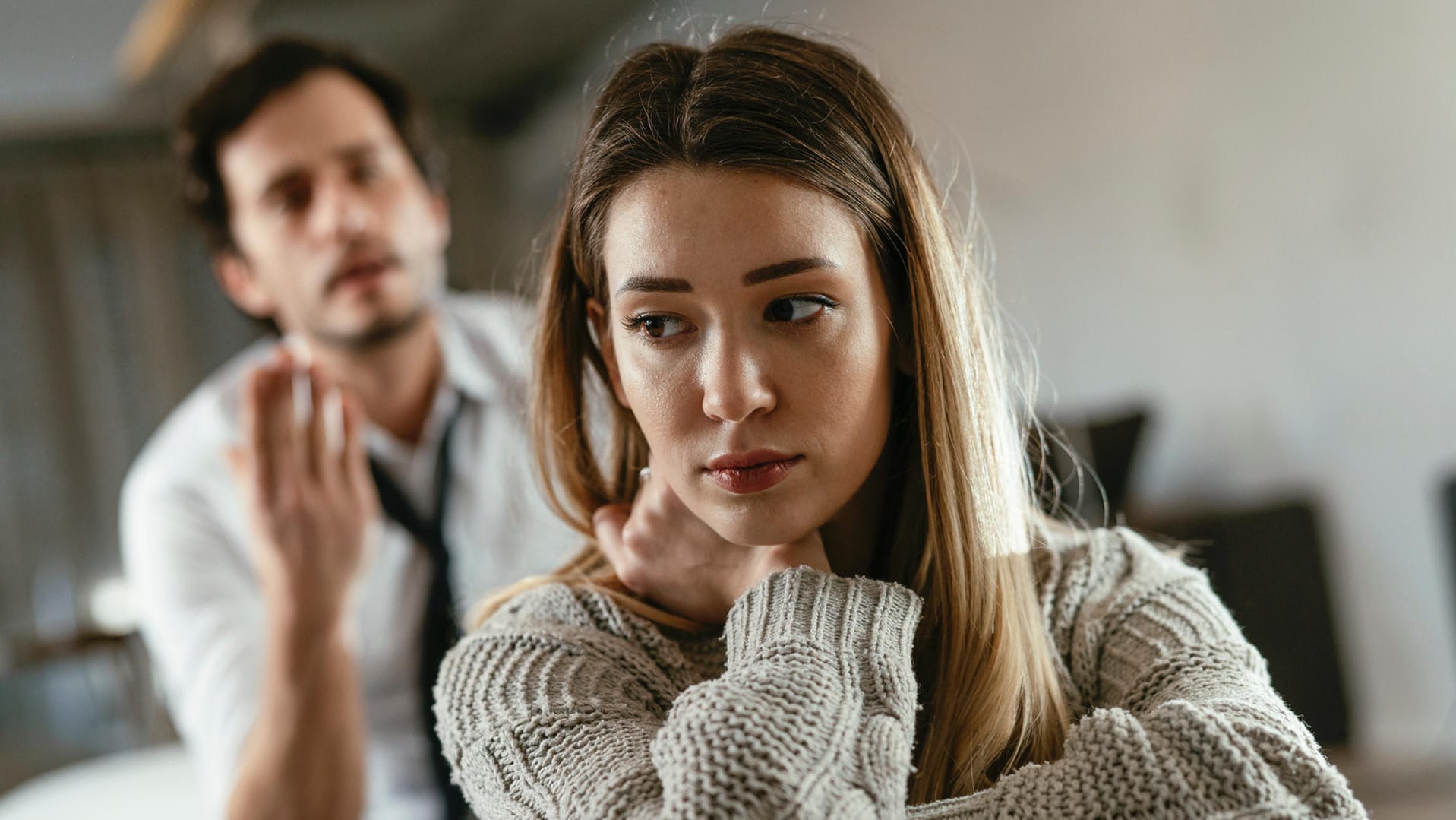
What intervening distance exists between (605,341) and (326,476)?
2.18ft

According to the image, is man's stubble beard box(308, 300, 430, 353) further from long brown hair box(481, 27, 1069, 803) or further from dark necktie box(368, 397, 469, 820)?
long brown hair box(481, 27, 1069, 803)

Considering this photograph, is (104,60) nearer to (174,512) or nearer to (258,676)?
(174,512)

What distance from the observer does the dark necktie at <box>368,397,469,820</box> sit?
135cm

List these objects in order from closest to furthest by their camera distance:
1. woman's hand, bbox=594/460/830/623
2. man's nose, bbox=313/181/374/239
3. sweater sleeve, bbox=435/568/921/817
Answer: sweater sleeve, bbox=435/568/921/817 → woman's hand, bbox=594/460/830/623 → man's nose, bbox=313/181/374/239

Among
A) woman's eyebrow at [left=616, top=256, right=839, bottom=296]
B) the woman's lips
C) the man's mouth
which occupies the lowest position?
the woman's lips

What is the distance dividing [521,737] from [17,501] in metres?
5.31

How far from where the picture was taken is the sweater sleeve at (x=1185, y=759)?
0.60 metres

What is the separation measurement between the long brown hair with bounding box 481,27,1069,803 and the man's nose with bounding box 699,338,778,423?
0.31 feet

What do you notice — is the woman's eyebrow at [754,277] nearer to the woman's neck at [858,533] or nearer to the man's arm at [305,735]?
the woman's neck at [858,533]

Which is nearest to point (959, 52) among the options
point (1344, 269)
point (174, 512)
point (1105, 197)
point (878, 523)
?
point (1105, 197)

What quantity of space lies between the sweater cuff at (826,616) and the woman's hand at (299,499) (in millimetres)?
730

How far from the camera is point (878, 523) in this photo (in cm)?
79

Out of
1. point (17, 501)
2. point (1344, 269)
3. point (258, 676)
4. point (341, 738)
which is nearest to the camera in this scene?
point (341, 738)

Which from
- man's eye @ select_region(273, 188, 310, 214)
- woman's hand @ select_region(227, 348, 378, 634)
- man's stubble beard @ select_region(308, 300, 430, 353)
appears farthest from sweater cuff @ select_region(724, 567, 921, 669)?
man's eye @ select_region(273, 188, 310, 214)
